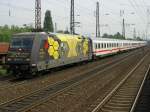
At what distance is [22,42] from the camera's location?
2080cm

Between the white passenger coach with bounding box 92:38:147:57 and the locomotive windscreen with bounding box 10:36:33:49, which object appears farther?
the white passenger coach with bounding box 92:38:147:57

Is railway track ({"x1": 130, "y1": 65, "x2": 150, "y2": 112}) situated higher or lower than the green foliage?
lower

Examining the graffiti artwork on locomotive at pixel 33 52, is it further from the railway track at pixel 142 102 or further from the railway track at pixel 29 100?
the railway track at pixel 142 102

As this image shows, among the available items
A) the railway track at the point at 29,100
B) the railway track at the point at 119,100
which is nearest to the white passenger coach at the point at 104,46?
the railway track at the point at 119,100

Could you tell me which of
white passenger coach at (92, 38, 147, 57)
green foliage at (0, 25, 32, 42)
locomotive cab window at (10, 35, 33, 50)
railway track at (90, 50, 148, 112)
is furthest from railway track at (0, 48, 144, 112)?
green foliage at (0, 25, 32, 42)

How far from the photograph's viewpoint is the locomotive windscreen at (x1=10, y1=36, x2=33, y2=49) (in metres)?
20.5

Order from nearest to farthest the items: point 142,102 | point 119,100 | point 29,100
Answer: point 142,102 → point 29,100 → point 119,100

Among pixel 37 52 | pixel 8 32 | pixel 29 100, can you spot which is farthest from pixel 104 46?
pixel 8 32

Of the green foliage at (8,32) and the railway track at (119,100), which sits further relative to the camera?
the green foliage at (8,32)

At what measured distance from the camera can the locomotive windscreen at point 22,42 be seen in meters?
20.5

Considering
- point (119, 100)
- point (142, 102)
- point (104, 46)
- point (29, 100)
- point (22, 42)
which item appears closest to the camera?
point (142, 102)

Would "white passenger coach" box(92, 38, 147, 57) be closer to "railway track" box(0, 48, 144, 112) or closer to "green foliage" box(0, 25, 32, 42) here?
"green foliage" box(0, 25, 32, 42)

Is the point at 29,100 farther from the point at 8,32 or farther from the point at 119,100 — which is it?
the point at 8,32

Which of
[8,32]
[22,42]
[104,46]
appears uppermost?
[8,32]
